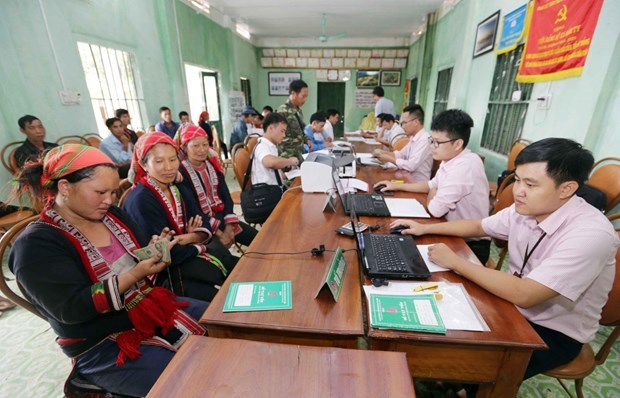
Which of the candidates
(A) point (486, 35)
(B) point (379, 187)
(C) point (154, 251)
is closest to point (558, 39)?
(A) point (486, 35)

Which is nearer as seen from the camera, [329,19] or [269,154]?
[269,154]

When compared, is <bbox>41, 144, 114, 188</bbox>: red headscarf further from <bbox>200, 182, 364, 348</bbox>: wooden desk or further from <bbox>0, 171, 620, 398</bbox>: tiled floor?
<bbox>0, 171, 620, 398</bbox>: tiled floor

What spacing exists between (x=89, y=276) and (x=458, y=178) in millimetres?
1722

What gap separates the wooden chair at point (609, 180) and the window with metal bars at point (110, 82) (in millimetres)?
5211

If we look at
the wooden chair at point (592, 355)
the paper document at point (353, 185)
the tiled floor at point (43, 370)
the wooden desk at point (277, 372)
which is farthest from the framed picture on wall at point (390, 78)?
the wooden desk at point (277, 372)

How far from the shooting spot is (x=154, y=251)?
106 cm

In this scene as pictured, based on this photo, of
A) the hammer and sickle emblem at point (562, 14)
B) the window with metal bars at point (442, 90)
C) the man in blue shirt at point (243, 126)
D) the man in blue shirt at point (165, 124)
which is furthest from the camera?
the man in blue shirt at point (243, 126)

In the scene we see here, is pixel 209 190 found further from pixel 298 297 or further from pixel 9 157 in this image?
pixel 9 157

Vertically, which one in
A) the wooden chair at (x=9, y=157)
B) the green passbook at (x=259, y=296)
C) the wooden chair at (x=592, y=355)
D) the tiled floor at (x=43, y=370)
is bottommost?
the tiled floor at (x=43, y=370)

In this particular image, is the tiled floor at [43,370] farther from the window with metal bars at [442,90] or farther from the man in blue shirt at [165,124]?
the window with metal bars at [442,90]

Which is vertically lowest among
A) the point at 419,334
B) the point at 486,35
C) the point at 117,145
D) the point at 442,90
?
the point at 419,334

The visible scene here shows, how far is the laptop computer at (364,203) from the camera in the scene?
1.50 metres

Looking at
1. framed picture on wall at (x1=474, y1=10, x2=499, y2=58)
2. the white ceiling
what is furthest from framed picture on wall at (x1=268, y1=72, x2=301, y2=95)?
framed picture on wall at (x1=474, y1=10, x2=499, y2=58)

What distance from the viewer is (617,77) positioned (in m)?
1.84
